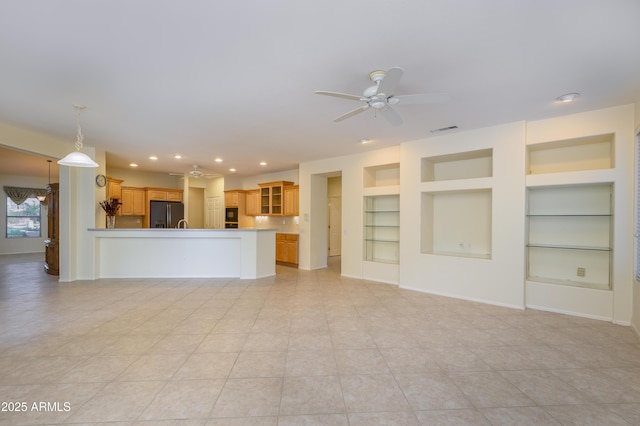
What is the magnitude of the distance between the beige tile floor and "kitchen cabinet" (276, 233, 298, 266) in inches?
123

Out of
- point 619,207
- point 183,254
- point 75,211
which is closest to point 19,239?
point 75,211

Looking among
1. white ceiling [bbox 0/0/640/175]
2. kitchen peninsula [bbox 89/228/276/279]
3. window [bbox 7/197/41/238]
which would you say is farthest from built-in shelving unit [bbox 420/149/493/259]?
window [bbox 7/197/41/238]

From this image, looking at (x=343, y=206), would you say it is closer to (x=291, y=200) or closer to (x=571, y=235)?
(x=291, y=200)

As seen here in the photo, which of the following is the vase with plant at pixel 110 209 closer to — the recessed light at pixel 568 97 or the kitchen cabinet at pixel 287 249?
the kitchen cabinet at pixel 287 249

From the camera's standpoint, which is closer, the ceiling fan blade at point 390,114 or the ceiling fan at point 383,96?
the ceiling fan at point 383,96

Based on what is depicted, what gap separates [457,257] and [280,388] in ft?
11.8

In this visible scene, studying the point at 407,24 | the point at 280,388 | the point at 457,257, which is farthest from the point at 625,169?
the point at 280,388

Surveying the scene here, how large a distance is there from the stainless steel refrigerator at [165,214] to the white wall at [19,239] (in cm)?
515

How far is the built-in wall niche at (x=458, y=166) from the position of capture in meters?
4.79

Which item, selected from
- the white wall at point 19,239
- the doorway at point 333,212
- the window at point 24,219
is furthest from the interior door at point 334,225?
the window at point 24,219

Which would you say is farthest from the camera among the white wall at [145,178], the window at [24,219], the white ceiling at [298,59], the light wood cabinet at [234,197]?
the window at [24,219]

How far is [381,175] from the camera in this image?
625 centimetres

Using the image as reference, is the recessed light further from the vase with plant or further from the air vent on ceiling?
the vase with plant

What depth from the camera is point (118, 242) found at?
598cm
